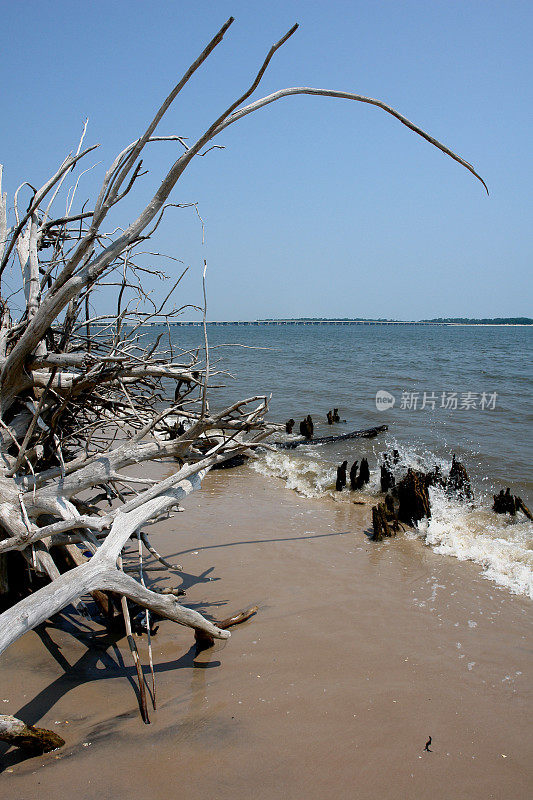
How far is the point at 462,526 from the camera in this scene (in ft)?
20.6

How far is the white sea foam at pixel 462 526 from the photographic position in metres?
5.04

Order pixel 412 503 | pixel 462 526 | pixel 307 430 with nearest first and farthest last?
1. pixel 462 526
2. pixel 412 503
3. pixel 307 430

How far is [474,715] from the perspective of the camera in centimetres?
290

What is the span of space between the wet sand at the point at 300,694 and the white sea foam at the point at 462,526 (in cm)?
39

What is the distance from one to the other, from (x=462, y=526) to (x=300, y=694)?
3988mm

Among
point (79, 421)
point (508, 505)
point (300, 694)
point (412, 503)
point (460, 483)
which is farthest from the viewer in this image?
point (460, 483)

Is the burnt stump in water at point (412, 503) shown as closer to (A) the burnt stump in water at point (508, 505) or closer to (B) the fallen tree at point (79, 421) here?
(A) the burnt stump in water at point (508, 505)

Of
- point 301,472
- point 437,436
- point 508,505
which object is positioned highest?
point 437,436

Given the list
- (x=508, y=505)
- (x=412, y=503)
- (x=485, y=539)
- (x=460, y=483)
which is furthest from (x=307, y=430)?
(x=485, y=539)

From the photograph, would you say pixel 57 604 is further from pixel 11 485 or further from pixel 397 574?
pixel 397 574

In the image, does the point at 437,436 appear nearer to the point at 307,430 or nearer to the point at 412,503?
the point at 307,430

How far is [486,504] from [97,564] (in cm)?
624

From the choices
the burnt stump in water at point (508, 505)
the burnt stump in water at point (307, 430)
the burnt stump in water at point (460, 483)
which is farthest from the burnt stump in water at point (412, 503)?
the burnt stump in water at point (307, 430)

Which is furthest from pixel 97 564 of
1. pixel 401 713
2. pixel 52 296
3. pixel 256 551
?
pixel 256 551
